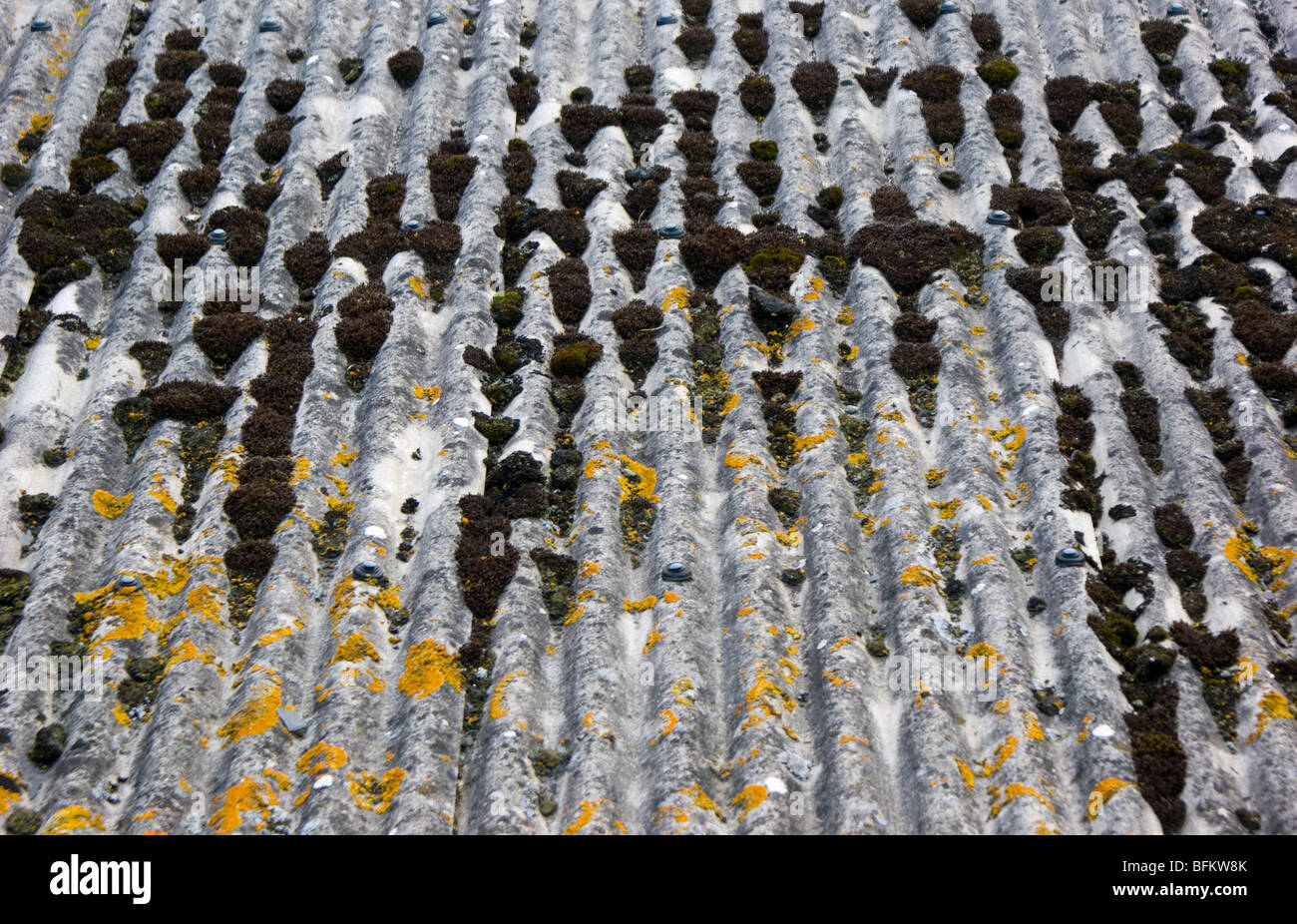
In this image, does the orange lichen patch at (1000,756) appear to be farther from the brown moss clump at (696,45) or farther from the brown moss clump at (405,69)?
the brown moss clump at (405,69)

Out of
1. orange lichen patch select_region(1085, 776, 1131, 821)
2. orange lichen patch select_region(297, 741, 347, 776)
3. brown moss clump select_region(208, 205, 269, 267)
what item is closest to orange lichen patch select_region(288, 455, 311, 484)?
orange lichen patch select_region(297, 741, 347, 776)

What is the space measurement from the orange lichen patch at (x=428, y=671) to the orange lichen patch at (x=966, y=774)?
5.28 m

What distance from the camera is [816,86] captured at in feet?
66.5

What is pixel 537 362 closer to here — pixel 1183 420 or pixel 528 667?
pixel 528 667

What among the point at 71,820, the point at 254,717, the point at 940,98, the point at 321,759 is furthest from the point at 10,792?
the point at 940,98

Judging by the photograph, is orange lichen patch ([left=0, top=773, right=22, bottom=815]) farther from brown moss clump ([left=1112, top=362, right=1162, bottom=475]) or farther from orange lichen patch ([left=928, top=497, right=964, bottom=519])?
brown moss clump ([left=1112, top=362, right=1162, bottom=475])

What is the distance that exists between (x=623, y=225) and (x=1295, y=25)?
47.9 ft

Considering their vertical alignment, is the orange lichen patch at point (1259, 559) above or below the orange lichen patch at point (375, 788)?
above

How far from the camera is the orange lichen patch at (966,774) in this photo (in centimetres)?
1044

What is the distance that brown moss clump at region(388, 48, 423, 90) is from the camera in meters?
21.1

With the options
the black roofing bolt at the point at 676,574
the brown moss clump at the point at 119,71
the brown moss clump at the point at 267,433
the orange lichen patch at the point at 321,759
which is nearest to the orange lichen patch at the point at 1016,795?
the black roofing bolt at the point at 676,574

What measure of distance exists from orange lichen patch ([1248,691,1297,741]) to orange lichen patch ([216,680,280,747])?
1003 cm

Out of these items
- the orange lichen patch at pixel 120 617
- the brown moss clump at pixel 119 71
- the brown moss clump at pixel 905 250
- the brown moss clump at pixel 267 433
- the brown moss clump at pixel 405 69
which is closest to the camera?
the orange lichen patch at pixel 120 617

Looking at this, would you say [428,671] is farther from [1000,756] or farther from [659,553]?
[1000,756]
